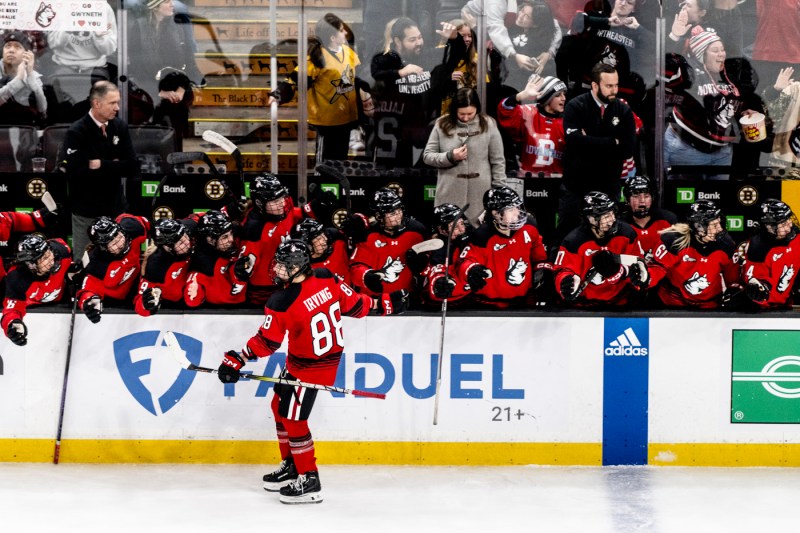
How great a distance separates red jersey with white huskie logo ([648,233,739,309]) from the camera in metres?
7.52

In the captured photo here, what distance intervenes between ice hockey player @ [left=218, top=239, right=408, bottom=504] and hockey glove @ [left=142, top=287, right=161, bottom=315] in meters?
0.71

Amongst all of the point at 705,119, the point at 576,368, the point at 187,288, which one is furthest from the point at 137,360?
the point at 705,119

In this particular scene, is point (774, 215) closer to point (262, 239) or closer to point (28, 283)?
point (262, 239)

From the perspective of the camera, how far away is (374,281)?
735 cm

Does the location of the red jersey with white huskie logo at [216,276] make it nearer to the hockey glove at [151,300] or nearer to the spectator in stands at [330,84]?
the hockey glove at [151,300]

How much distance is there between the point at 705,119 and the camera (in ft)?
30.9

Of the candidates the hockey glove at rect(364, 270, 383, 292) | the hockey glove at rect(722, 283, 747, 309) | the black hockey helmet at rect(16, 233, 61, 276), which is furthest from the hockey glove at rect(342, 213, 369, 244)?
the hockey glove at rect(722, 283, 747, 309)

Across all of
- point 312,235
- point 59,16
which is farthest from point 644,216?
point 59,16

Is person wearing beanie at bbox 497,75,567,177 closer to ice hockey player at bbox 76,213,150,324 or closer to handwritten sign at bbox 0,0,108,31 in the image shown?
handwritten sign at bbox 0,0,108,31

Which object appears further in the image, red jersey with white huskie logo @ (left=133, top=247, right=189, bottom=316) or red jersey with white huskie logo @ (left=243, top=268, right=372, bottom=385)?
red jersey with white huskie logo @ (left=133, top=247, right=189, bottom=316)

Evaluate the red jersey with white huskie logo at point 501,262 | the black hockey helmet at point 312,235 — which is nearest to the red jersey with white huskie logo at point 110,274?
the black hockey helmet at point 312,235

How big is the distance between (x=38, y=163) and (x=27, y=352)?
2.44 meters

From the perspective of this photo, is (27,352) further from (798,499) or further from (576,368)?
(798,499)

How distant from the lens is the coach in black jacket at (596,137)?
27.1 feet
